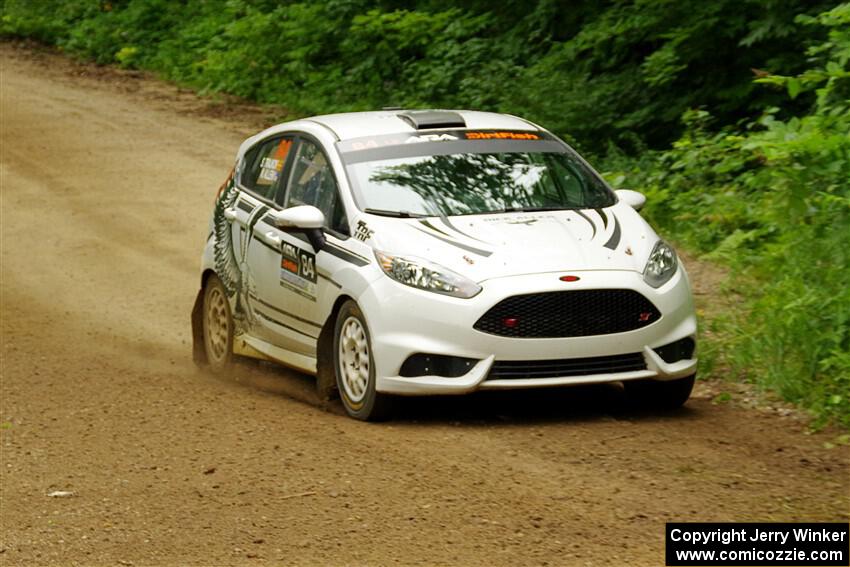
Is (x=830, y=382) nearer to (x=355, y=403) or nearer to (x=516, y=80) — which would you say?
(x=355, y=403)

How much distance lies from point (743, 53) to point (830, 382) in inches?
297

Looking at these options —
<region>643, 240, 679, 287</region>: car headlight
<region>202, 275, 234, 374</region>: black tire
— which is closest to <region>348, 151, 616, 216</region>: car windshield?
<region>643, 240, 679, 287</region>: car headlight

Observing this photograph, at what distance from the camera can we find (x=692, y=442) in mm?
7859

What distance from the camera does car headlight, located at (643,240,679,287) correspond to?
8.43 m

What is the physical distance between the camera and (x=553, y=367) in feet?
27.0

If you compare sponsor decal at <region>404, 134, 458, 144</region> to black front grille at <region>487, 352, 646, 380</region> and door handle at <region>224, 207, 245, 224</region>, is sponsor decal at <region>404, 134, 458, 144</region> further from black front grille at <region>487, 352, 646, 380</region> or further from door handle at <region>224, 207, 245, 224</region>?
black front grille at <region>487, 352, 646, 380</region>

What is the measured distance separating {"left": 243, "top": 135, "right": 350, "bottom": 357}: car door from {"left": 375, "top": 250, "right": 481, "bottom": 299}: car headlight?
567 mm

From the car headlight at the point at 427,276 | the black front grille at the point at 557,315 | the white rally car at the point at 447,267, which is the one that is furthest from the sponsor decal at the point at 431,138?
the black front grille at the point at 557,315

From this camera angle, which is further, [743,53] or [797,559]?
[743,53]

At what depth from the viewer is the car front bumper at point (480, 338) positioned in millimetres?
8102

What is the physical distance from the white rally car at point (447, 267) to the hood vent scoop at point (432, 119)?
11 millimetres

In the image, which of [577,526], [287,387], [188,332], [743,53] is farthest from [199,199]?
[577,526]

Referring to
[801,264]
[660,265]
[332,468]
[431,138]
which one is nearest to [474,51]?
[431,138]

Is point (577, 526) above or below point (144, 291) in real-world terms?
above
